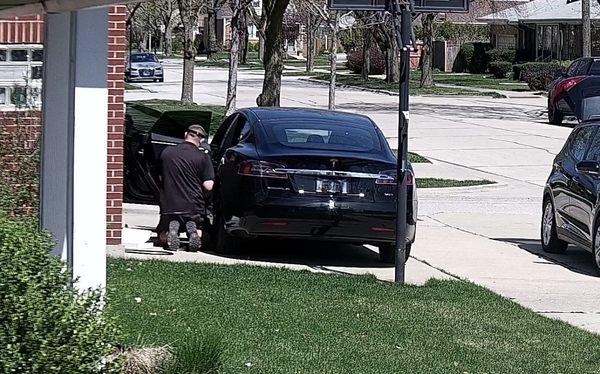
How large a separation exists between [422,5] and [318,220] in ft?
7.96

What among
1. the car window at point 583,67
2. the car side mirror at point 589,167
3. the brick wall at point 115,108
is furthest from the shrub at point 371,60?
the brick wall at point 115,108

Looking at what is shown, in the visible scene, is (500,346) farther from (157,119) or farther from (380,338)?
(157,119)

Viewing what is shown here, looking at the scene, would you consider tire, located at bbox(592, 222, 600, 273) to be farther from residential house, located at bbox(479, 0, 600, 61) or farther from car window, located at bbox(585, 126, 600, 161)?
residential house, located at bbox(479, 0, 600, 61)

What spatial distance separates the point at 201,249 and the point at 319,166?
73.1 inches

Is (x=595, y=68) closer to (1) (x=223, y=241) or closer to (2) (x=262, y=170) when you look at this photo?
(1) (x=223, y=241)

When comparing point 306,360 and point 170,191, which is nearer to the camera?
point 306,360

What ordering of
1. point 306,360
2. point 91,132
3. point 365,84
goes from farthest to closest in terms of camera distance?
point 365,84 < point 306,360 < point 91,132

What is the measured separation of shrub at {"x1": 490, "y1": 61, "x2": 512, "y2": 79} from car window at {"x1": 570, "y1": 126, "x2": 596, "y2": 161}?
5252cm

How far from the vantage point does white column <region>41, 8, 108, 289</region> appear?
19.3 feet

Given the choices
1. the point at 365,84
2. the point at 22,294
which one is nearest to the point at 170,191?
the point at 22,294

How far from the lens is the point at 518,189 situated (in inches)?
818

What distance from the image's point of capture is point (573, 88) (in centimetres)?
3434

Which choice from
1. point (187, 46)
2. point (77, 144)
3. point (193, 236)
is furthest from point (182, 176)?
point (187, 46)

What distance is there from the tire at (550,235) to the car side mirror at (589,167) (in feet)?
Result: 3.67
